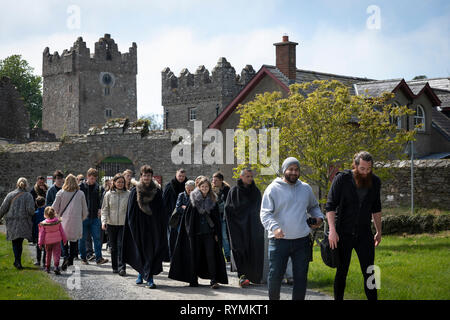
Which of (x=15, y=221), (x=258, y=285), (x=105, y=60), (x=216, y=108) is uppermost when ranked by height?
(x=105, y=60)

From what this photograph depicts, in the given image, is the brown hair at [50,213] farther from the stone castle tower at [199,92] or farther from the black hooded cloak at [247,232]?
the stone castle tower at [199,92]

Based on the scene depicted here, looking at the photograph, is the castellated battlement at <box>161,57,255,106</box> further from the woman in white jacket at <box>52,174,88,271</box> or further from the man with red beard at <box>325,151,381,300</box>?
the man with red beard at <box>325,151,381,300</box>

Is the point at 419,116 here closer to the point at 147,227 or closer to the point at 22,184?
the point at 22,184

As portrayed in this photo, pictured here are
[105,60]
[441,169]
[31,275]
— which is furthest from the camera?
[105,60]

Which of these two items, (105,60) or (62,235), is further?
(105,60)

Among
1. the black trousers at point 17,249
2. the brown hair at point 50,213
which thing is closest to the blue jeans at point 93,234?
the black trousers at point 17,249

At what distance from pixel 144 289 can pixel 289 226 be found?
11.6 ft

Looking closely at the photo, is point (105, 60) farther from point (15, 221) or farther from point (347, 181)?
point (347, 181)

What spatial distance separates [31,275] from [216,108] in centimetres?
3931

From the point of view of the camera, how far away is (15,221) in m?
13.5

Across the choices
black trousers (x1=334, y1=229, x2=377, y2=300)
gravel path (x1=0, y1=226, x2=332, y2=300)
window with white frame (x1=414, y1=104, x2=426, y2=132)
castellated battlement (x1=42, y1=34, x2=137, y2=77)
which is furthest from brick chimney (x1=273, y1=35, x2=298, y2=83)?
castellated battlement (x1=42, y1=34, x2=137, y2=77)

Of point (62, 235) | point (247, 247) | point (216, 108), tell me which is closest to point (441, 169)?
point (247, 247)

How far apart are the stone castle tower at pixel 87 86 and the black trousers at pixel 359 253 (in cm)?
6495

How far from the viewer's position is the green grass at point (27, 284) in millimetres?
9562
